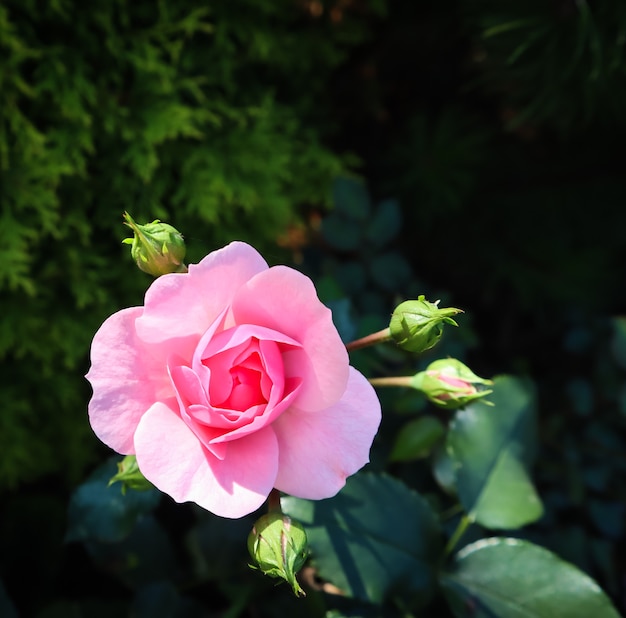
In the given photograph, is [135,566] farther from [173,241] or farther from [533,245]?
[533,245]

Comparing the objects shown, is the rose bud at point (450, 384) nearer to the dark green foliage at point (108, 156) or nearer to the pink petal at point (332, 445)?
the pink petal at point (332, 445)

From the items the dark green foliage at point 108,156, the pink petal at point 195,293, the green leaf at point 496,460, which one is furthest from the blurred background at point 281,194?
the pink petal at point 195,293

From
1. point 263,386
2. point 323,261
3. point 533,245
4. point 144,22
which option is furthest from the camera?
point 533,245

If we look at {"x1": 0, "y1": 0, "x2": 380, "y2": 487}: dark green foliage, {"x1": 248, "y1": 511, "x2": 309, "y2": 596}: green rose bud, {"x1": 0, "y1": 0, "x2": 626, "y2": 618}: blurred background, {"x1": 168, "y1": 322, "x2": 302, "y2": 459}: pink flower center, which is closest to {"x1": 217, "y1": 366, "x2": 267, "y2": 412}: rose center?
{"x1": 168, "y1": 322, "x2": 302, "y2": 459}: pink flower center

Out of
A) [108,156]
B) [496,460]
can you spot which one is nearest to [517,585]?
[496,460]

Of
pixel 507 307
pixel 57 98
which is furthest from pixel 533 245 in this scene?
pixel 57 98
